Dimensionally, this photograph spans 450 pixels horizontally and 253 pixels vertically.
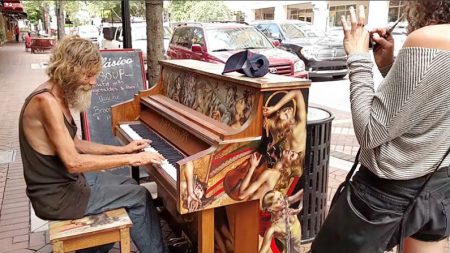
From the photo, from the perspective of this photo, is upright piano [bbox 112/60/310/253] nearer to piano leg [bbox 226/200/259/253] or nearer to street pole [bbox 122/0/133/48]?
piano leg [bbox 226/200/259/253]

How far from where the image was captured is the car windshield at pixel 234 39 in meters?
9.22

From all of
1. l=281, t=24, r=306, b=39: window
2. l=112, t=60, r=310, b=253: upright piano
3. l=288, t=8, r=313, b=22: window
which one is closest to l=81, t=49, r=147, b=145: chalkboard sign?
l=112, t=60, r=310, b=253: upright piano

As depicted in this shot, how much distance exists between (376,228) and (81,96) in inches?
70.2

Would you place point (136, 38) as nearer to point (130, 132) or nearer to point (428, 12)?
point (130, 132)

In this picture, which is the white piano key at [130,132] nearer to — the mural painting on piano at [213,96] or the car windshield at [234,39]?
the mural painting on piano at [213,96]

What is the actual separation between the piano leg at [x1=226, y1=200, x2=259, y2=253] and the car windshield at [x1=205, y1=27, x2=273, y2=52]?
6872 mm

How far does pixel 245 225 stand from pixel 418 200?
1.19m

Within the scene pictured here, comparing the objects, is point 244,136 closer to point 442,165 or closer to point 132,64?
point 442,165

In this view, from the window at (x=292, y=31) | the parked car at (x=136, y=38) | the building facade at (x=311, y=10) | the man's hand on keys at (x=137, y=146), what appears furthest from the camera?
the building facade at (x=311, y=10)

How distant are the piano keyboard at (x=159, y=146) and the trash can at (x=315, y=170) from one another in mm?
885

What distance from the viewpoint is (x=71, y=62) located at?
235 centimetres

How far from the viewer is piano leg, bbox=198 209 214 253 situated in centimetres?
230

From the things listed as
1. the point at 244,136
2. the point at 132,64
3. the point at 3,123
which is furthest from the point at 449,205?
the point at 3,123

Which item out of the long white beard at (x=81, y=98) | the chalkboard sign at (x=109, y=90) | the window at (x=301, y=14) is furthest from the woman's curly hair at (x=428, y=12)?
the window at (x=301, y=14)
